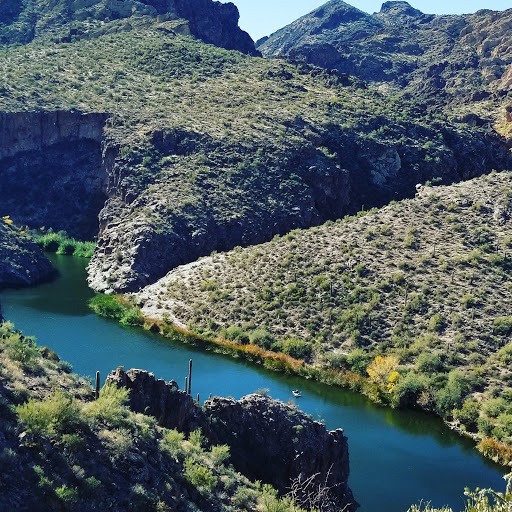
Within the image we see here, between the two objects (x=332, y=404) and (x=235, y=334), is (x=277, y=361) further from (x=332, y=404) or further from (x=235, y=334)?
(x=332, y=404)

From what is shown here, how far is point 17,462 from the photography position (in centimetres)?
1588

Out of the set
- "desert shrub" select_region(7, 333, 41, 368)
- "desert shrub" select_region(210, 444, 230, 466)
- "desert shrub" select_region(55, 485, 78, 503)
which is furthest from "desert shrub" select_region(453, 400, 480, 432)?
"desert shrub" select_region(55, 485, 78, 503)

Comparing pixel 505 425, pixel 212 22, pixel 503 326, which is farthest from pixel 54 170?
pixel 505 425

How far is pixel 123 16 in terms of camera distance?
409 ft

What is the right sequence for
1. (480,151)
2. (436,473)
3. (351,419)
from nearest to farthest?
1. (436,473)
2. (351,419)
3. (480,151)

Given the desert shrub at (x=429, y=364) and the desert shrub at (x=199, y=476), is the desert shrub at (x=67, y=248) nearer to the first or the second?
the desert shrub at (x=429, y=364)

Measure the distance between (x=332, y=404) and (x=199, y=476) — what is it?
23102 millimetres

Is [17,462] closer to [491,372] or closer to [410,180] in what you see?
[491,372]

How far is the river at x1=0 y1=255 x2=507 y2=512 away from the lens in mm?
31859

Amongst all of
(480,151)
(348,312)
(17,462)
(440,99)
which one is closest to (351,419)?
(348,312)

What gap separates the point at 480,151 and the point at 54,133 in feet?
193

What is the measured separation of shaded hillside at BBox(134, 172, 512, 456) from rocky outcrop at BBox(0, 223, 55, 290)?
1331 centimetres

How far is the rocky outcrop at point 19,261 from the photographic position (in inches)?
2638

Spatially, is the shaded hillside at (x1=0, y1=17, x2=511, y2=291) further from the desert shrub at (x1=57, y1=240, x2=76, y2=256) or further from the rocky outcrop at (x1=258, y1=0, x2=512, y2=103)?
the rocky outcrop at (x1=258, y1=0, x2=512, y2=103)
